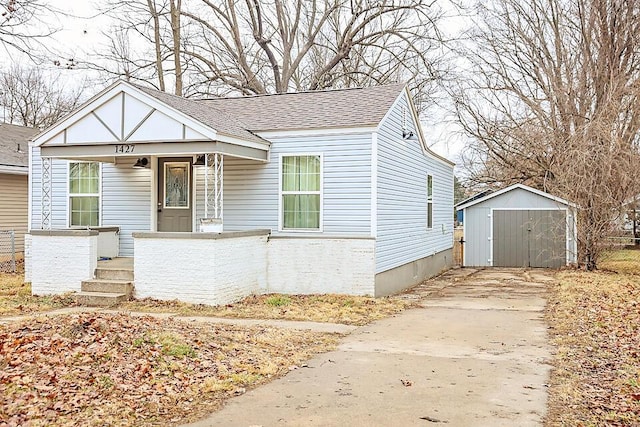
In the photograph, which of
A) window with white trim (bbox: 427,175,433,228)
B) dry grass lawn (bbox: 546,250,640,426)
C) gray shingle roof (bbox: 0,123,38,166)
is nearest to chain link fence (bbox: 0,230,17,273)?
gray shingle roof (bbox: 0,123,38,166)

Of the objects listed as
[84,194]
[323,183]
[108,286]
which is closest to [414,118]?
[323,183]

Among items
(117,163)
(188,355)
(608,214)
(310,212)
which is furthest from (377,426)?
(608,214)

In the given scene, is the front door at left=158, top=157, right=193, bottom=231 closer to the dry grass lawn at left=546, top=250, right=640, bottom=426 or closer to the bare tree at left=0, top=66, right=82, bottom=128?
the dry grass lawn at left=546, top=250, right=640, bottom=426

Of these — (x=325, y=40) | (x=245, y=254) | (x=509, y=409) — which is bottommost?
(x=509, y=409)

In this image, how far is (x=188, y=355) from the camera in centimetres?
702

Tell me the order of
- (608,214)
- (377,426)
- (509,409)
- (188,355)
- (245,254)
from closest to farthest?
(377,426) < (509,409) < (188,355) < (245,254) < (608,214)

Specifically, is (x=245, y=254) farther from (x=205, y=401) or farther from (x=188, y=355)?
(x=205, y=401)

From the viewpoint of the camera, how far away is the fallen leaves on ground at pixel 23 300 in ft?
36.9

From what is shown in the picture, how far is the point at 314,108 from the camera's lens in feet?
47.5

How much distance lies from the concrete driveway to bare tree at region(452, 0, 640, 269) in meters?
7.10

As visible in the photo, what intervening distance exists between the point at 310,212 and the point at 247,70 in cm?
1663

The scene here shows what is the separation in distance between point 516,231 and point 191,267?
44.8 feet

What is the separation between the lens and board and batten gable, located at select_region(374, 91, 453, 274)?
13516 mm

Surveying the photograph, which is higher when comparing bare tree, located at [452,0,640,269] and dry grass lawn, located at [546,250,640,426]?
bare tree, located at [452,0,640,269]
